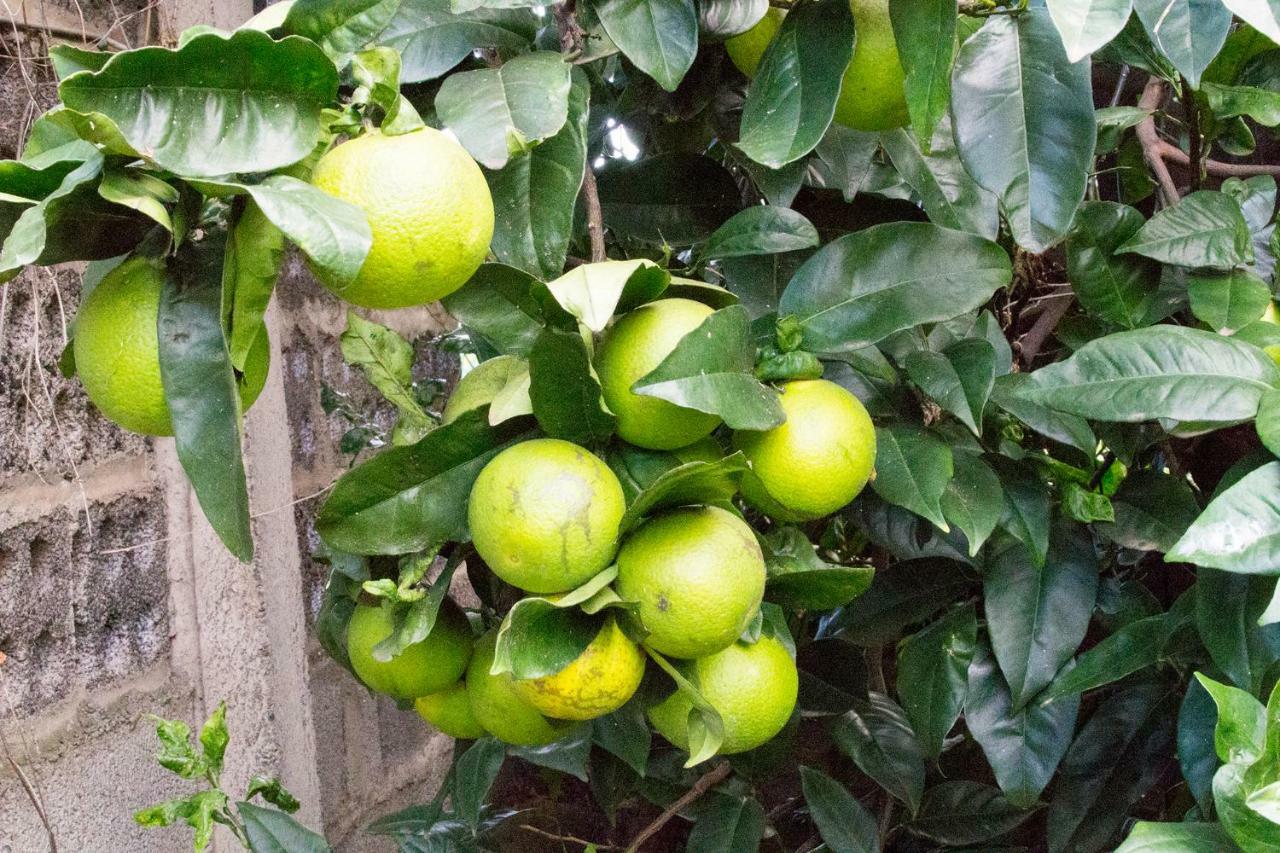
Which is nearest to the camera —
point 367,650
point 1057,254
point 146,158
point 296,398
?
point 146,158

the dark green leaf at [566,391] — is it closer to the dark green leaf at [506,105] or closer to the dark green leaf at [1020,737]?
the dark green leaf at [506,105]

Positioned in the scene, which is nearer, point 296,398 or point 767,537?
point 767,537

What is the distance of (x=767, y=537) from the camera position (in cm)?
68

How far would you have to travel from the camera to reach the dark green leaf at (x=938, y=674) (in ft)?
2.81

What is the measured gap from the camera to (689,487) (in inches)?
21.0

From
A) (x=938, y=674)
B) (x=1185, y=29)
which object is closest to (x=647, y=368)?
(x=1185, y=29)

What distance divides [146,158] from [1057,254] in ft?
2.86

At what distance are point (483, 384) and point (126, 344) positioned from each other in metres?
0.22

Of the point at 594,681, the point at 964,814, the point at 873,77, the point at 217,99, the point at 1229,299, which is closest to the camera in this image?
the point at 217,99

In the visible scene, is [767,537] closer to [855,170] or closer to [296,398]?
[855,170]

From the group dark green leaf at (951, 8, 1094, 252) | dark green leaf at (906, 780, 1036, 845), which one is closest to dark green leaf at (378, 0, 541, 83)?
dark green leaf at (951, 8, 1094, 252)

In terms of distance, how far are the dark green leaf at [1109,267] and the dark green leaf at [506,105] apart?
422 millimetres

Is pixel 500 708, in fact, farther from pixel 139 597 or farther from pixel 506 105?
pixel 139 597

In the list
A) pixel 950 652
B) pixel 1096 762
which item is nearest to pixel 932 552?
pixel 950 652
